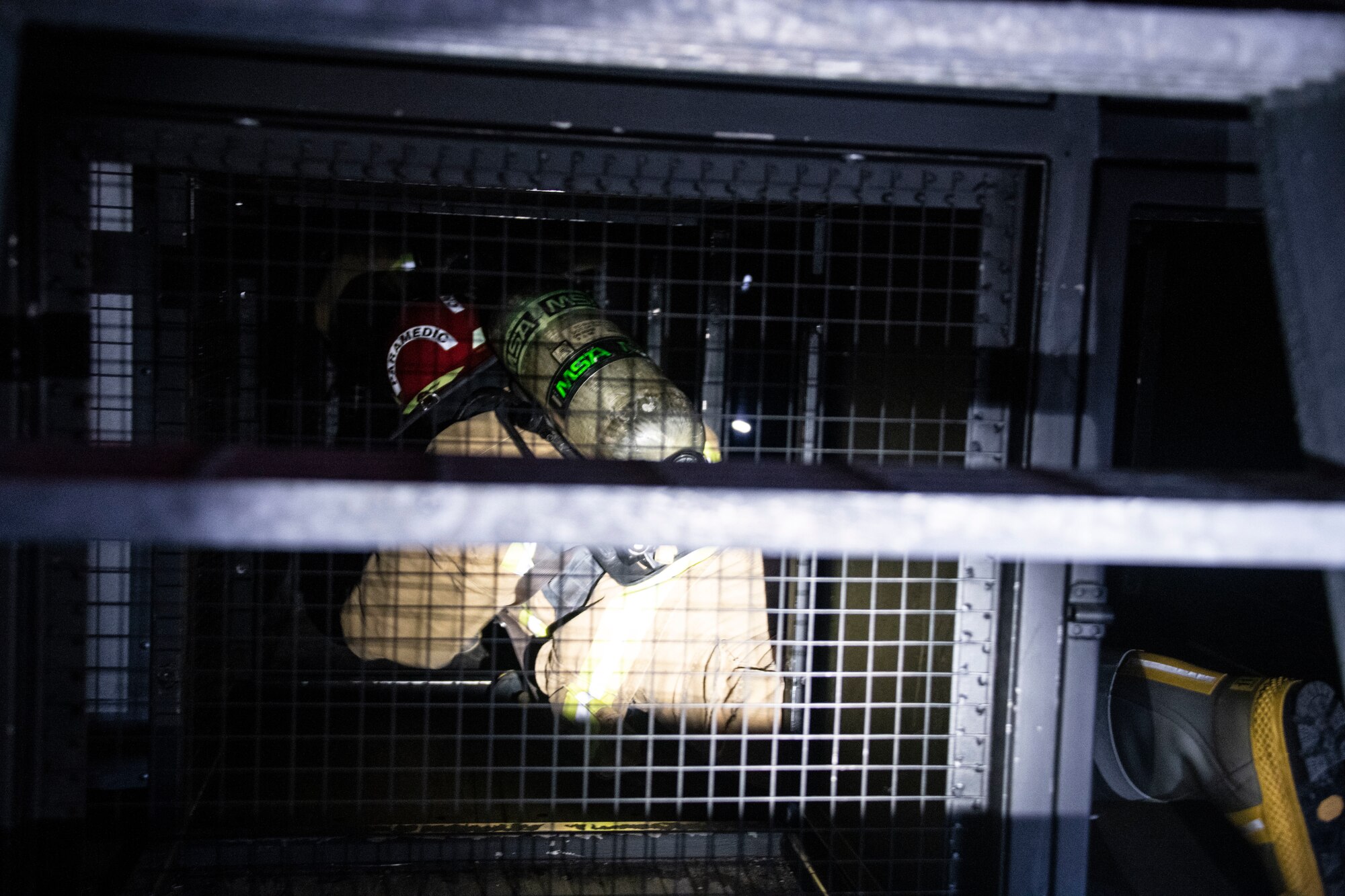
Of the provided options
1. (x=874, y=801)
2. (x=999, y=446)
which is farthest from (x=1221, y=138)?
(x=874, y=801)

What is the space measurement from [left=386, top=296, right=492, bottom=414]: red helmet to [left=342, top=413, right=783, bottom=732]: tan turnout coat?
27cm

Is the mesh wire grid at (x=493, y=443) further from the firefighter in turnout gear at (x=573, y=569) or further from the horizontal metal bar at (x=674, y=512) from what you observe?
the horizontal metal bar at (x=674, y=512)

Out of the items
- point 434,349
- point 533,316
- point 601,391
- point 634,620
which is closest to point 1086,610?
point 601,391

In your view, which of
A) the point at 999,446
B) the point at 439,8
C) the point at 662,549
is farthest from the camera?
the point at 662,549

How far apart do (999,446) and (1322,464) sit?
2.05ft

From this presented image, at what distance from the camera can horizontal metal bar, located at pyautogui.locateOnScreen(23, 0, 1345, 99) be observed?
2.45ft

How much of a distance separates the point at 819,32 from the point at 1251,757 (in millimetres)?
2049

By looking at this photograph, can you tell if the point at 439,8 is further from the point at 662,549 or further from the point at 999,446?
the point at 662,549

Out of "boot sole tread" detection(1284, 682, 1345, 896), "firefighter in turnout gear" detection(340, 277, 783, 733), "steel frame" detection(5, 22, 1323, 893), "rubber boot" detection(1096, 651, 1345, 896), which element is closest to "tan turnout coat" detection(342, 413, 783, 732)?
"firefighter in turnout gear" detection(340, 277, 783, 733)

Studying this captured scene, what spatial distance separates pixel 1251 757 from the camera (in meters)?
2.17

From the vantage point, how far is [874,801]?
196 centimetres

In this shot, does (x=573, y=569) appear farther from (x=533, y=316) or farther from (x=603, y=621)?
(x=533, y=316)

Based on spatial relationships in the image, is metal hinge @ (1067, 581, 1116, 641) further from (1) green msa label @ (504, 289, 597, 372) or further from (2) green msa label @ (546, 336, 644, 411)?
(1) green msa label @ (504, 289, 597, 372)

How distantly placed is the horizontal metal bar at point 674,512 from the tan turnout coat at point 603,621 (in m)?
1.22
